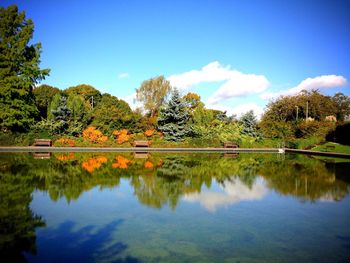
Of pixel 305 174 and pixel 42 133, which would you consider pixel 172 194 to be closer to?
pixel 305 174

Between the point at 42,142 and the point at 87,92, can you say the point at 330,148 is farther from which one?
the point at 87,92

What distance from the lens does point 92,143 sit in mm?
27391

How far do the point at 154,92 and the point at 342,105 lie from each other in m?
30.8

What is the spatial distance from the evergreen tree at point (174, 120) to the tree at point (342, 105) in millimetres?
27138

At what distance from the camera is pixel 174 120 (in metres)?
30.9

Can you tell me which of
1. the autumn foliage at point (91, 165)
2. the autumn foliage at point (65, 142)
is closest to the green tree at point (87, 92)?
the autumn foliage at point (65, 142)

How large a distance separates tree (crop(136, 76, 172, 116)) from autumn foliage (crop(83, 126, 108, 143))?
12071 millimetres

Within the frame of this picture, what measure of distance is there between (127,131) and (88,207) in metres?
22.7

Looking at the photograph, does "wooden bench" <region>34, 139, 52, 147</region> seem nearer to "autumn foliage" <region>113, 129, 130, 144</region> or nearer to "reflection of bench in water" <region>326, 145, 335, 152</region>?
"autumn foliage" <region>113, 129, 130, 144</region>

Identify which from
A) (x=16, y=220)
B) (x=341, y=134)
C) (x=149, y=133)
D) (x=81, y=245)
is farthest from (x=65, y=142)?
(x=341, y=134)

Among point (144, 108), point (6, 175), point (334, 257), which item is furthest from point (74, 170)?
point (144, 108)

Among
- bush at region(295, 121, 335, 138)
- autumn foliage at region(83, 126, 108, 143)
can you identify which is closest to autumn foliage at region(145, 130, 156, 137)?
autumn foliage at region(83, 126, 108, 143)

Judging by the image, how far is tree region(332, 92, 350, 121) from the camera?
148 ft

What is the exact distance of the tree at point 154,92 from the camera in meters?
39.5
